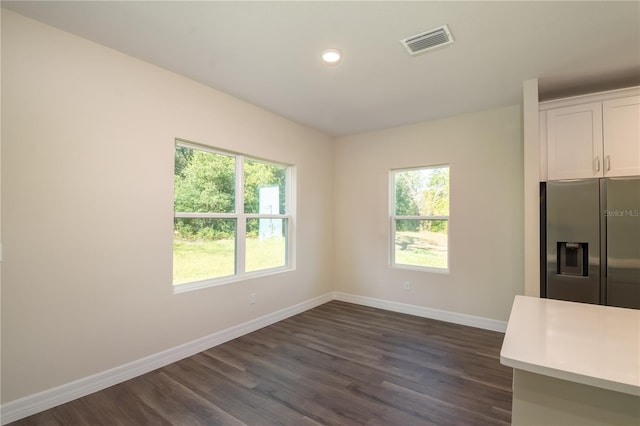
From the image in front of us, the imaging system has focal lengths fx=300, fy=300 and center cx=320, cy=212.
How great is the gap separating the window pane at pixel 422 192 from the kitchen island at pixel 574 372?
2802 millimetres

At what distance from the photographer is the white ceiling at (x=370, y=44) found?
1936 mm

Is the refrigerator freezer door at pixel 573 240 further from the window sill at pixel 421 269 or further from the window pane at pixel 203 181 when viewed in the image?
the window pane at pixel 203 181

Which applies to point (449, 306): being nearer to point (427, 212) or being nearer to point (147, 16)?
point (427, 212)

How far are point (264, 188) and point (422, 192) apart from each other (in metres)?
2.20

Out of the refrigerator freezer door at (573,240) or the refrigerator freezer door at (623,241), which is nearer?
the refrigerator freezer door at (623,241)

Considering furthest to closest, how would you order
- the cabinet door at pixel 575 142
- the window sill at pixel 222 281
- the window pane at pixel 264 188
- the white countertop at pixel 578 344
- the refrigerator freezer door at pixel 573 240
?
the window pane at pixel 264 188, the window sill at pixel 222 281, the cabinet door at pixel 575 142, the refrigerator freezer door at pixel 573 240, the white countertop at pixel 578 344

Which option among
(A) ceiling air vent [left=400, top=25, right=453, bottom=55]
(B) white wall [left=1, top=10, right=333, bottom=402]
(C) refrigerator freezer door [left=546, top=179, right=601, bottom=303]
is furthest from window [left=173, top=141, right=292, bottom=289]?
(C) refrigerator freezer door [left=546, top=179, right=601, bottom=303]

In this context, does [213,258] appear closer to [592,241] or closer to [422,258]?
[422,258]

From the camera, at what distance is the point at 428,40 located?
2.23 meters

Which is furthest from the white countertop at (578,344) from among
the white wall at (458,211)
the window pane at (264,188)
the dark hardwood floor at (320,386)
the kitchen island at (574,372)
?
the window pane at (264,188)

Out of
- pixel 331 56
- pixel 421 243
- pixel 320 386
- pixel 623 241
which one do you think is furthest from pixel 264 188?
pixel 623 241

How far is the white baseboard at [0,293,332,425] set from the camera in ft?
6.55

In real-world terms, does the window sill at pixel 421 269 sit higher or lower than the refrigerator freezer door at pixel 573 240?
lower

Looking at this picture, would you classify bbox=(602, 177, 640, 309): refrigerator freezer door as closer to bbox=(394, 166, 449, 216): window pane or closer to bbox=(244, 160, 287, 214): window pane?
bbox=(394, 166, 449, 216): window pane
